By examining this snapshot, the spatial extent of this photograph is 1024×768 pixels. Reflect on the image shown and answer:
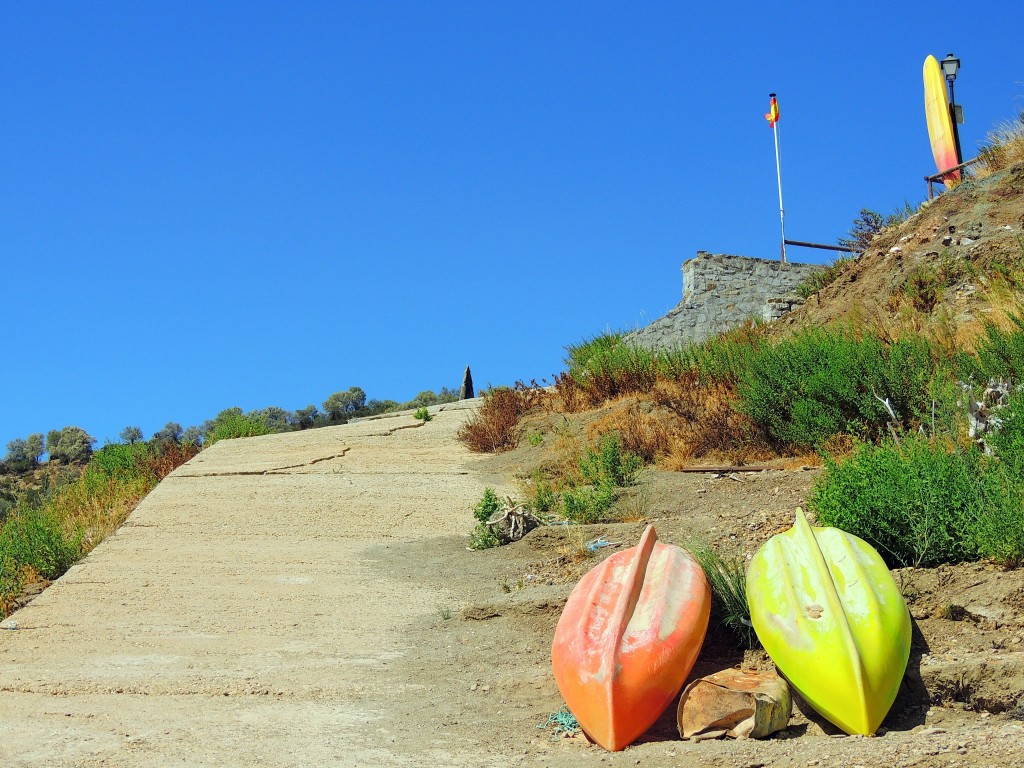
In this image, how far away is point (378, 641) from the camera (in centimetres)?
698

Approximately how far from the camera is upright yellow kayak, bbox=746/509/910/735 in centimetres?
449

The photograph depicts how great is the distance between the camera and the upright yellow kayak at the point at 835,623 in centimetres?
449

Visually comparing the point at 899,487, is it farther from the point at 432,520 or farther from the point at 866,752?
the point at 432,520

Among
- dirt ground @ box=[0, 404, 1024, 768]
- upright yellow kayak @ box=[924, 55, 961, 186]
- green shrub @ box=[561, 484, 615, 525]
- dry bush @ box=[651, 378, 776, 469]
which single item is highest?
upright yellow kayak @ box=[924, 55, 961, 186]

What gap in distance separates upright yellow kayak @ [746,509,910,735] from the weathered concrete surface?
164cm

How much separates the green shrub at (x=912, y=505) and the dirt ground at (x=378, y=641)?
0.71 ft

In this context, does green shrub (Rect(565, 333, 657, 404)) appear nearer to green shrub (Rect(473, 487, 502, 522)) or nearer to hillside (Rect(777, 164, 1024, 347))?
hillside (Rect(777, 164, 1024, 347))

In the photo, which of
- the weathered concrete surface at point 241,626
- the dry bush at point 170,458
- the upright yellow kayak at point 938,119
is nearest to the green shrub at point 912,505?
the weathered concrete surface at point 241,626

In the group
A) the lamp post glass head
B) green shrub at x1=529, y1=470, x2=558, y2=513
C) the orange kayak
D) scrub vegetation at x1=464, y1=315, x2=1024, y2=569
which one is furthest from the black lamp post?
the orange kayak

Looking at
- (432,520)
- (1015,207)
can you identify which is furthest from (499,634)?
(1015,207)

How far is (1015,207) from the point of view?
49.2ft

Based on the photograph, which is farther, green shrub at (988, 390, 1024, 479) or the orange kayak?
green shrub at (988, 390, 1024, 479)

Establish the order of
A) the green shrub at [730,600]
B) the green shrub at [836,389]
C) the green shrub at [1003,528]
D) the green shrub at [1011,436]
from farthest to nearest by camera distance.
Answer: the green shrub at [836,389], the green shrub at [1011,436], the green shrub at [730,600], the green shrub at [1003,528]

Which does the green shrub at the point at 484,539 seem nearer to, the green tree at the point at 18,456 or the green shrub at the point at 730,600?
the green shrub at the point at 730,600
